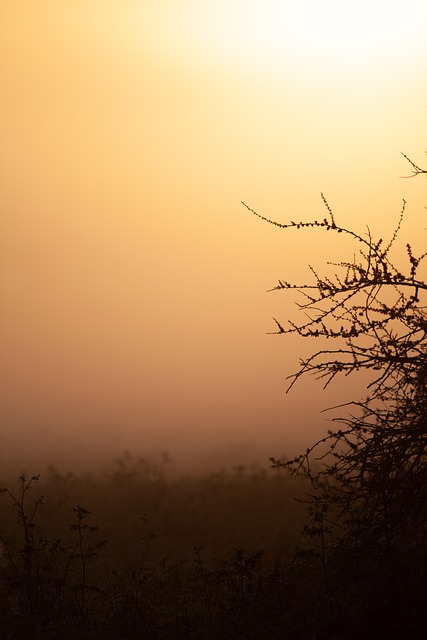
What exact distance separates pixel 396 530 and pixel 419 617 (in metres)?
0.74

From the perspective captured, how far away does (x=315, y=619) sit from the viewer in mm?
7246

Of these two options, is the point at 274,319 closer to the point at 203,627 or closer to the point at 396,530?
the point at 396,530

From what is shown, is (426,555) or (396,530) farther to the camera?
(426,555)

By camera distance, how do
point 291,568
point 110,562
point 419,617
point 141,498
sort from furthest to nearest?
point 141,498, point 110,562, point 291,568, point 419,617

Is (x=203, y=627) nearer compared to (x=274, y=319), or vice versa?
(x=274, y=319)

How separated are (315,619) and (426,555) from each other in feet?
4.66

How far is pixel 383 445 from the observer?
7.16m

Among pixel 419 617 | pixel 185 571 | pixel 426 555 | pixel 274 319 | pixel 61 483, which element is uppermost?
pixel 61 483

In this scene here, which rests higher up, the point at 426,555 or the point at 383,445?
the point at 383,445

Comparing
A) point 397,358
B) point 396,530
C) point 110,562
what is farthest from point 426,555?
point 110,562

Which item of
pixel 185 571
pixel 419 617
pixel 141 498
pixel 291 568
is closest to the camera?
pixel 419 617

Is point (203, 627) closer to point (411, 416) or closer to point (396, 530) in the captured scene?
point (396, 530)

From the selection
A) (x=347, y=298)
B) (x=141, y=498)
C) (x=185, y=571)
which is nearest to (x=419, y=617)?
(x=347, y=298)

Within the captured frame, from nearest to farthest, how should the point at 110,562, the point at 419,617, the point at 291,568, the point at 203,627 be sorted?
the point at 419,617
the point at 203,627
the point at 291,568
the point at 110,562
